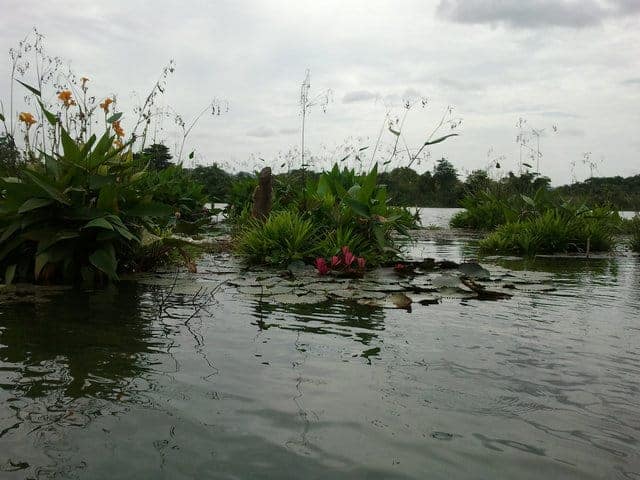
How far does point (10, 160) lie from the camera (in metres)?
4.57

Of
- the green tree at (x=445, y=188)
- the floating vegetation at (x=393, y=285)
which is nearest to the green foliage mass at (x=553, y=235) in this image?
the floating vegetation at (x=393, y=285)

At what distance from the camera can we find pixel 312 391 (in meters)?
1.85

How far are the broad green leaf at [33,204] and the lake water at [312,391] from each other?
0.58 m

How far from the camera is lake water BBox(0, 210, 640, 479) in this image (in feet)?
Result: 4.51

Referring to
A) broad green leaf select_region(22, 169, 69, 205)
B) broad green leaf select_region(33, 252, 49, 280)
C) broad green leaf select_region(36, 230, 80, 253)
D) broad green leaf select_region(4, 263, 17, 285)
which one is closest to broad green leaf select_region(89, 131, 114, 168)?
broad green leaf select_region(22, 169, 69, 205)

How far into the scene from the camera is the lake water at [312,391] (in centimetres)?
138

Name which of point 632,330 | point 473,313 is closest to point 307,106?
point 473,313

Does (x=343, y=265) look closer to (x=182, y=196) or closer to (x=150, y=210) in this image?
(x=150, y=210)

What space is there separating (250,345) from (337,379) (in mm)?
567

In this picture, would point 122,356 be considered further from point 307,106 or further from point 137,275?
point 307,106

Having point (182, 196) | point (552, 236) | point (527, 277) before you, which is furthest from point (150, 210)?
point (182, 196)

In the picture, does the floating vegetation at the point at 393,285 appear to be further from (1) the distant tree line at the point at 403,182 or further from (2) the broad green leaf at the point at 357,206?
(1) the distant tree line at the point at 403,182

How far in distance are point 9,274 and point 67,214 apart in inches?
22.1

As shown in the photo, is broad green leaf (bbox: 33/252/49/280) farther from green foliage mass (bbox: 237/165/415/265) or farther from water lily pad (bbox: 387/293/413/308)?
water lily pad (bbox: 387/293/413/308)
